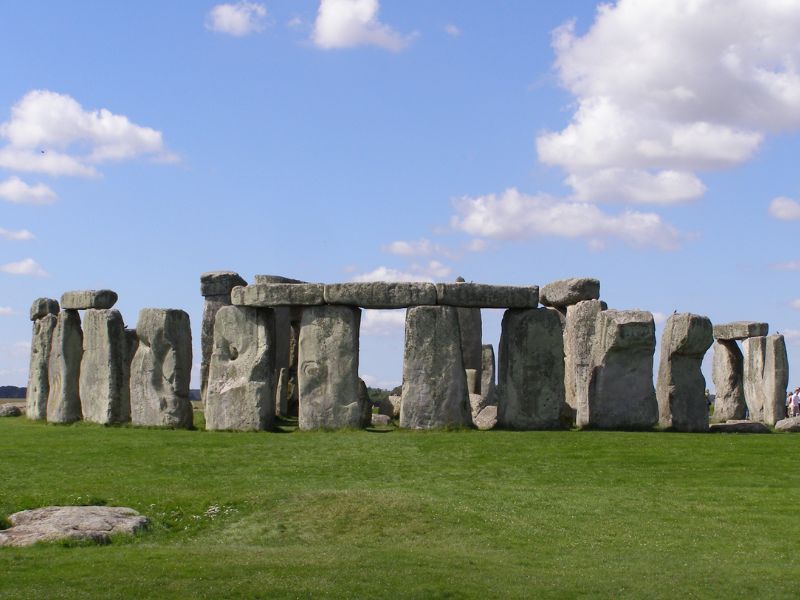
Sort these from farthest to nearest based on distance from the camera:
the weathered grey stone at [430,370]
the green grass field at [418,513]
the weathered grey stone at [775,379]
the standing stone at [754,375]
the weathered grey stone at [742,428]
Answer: the standing stone at [754,375], the weathered grey stone at [775,379], the weathered grey stone at [742,428], the weathered grey stone at [430,370], the green grass field at [418,513]

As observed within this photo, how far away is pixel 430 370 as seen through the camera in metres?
23.6

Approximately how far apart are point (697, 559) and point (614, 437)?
8.67 metres

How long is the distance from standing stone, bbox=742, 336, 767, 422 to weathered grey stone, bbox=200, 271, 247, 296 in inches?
541

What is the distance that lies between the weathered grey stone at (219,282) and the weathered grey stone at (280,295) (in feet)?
19.3

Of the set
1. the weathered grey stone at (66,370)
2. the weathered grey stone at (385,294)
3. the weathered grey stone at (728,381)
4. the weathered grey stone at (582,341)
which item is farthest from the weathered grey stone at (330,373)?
the weathered grey stone at (728,381)

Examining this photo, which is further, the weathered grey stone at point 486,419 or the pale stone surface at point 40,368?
the pale stone surface at point 40,368

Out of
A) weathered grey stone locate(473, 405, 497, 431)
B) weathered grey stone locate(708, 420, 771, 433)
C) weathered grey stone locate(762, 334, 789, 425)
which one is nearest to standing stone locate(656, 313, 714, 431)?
weathered grey stone locate(708, 420, 771, 433)

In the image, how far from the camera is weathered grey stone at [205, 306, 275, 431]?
24469mm

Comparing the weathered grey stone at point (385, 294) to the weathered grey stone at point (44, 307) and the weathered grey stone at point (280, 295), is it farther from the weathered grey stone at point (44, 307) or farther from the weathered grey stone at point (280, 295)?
the weathered grey stone at point (44, 307)

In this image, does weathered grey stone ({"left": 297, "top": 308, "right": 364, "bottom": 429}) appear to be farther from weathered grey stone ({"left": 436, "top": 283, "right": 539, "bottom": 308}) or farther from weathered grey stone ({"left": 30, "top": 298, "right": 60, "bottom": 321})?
weathered grey stone ({"left": 30, "top": 298, "right": 60, "bottom": 321})

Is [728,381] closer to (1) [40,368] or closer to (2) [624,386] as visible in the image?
(2) [624,386]

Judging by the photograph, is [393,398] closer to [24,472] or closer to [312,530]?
[24,472]

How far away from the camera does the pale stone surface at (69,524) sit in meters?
14.0

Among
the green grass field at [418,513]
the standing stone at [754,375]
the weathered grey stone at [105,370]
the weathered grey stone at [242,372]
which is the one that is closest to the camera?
the green grass field at [418,513]
